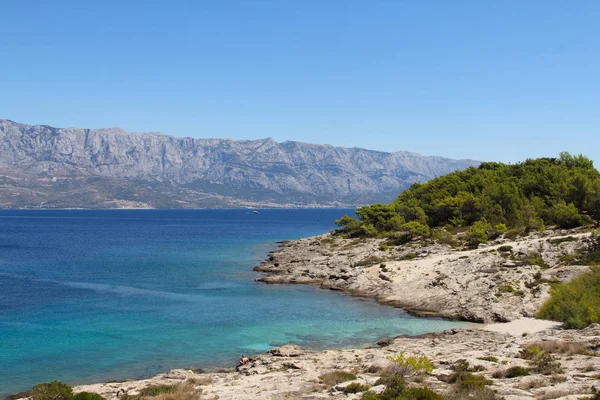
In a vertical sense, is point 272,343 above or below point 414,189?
below

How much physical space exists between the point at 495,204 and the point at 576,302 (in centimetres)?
5363

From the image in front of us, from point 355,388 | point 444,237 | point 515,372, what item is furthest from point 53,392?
point 444,237

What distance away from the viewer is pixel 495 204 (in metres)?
95.4

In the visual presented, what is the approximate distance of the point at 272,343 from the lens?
41.6 meters

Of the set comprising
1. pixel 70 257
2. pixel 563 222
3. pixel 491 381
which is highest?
pixel 563 222

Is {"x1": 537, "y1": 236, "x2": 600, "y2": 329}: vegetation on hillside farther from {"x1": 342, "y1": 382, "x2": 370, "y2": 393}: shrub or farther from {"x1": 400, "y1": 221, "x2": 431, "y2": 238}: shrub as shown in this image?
{"x1": 400, "y1": 221, "x2": 431, "y2": 238}: shrub

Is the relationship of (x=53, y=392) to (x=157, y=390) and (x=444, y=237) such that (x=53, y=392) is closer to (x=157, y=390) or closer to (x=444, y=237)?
(x=157, y=390)

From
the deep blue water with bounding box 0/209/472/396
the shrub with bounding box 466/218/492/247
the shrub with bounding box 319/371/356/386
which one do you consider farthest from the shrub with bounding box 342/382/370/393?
the shrub with bounding box 466/218/492/247

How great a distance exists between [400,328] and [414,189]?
8620cm

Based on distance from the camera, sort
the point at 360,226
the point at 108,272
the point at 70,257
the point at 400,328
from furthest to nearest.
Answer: the point at 360,226, the point at 70,257, the point at 108,272, the point at 400,328

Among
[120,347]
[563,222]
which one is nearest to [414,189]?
[563,222]

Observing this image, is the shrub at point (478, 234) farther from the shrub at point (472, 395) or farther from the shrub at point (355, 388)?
the shrub at point (472, 395)

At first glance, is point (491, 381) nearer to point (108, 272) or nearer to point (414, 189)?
point (108, 272)

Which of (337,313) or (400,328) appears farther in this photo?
(337,313)
